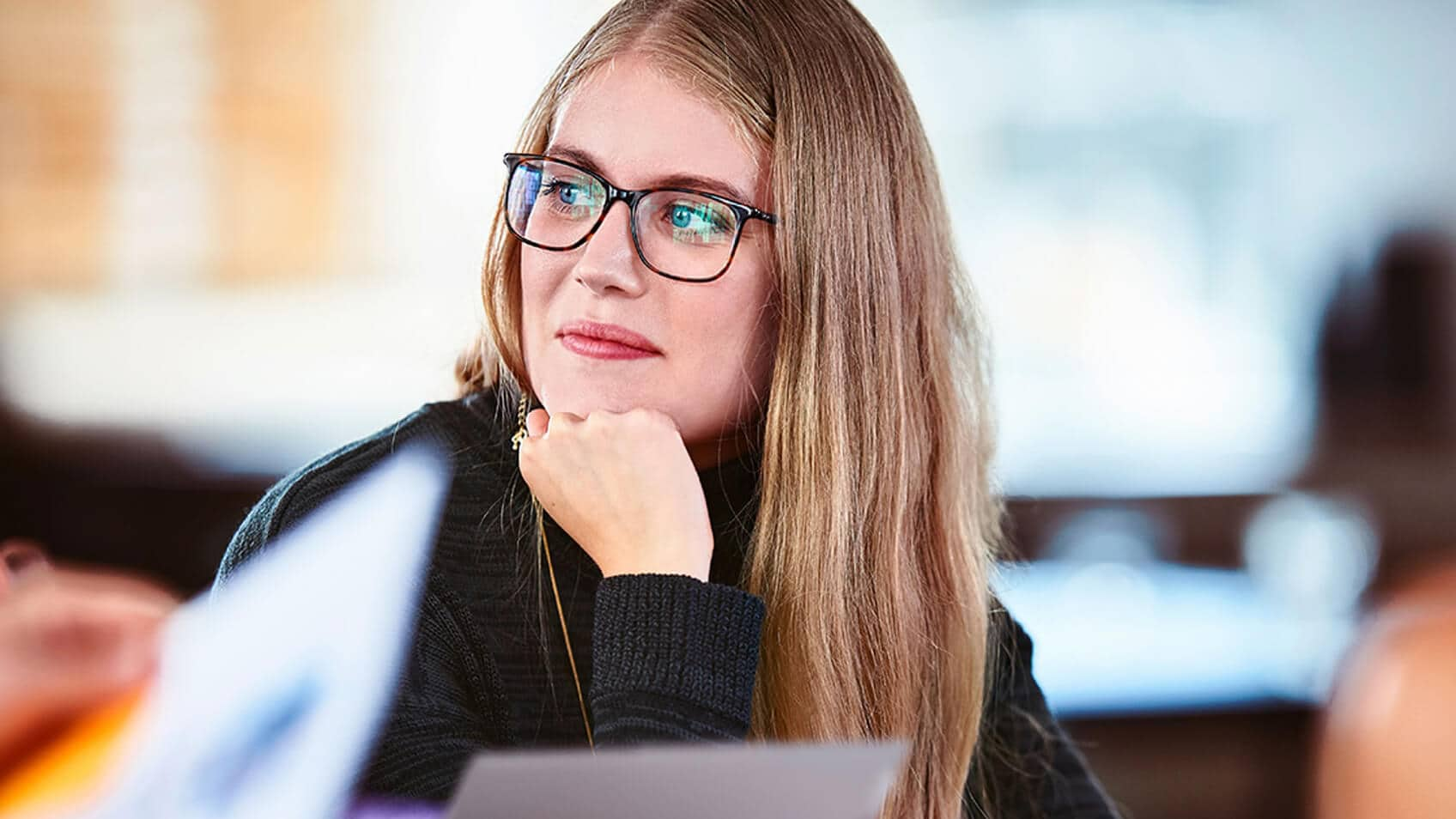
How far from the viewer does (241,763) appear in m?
0.95

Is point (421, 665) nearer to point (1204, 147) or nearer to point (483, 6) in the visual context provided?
point (483, 6)

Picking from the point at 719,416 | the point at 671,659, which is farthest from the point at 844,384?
the point at 671,659

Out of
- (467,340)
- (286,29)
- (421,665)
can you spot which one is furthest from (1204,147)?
(421,665)

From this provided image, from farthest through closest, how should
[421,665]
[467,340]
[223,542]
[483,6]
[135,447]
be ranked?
[483,6] < [135,447] < [223,542] < [467,340] < [421,665]

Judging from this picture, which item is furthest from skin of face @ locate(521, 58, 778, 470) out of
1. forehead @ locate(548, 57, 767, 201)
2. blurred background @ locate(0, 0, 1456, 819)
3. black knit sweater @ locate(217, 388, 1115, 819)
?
blurred background @ locate(0, 0, 1456, 819)

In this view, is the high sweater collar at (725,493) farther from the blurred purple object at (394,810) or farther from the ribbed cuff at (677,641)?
the blurred purple object at (394,810)

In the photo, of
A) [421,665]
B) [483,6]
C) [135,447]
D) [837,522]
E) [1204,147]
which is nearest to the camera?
[421,665]

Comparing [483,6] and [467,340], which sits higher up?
[483,6]

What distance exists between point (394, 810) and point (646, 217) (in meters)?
0.46

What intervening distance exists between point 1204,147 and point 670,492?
352 cm

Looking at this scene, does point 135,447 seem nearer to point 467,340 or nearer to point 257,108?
point 257,108

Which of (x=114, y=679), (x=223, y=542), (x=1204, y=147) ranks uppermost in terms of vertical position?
(x=1204, y=147)

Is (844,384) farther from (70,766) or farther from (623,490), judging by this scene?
(70,766)

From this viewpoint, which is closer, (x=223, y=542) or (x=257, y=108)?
(x=223, y=542)
